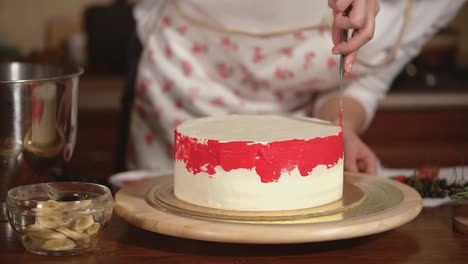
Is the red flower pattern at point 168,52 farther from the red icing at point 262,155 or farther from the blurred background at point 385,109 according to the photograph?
the blurred background at point 385,109

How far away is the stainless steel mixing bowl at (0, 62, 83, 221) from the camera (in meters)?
1.10

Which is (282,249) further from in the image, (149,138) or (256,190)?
(149,138)

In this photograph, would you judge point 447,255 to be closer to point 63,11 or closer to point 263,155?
point 263,155

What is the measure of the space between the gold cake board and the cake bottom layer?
0.8 inches

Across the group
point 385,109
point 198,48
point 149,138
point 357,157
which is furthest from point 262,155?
point 385,109

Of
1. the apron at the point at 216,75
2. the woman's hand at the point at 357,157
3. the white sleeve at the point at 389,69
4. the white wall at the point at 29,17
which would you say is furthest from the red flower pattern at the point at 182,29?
the white wall at the point at 29,17

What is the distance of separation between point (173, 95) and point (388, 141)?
1155mm

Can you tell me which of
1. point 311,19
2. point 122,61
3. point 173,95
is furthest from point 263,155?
point 122,61

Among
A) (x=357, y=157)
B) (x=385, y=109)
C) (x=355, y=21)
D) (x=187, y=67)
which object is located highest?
(x=355, y=21)

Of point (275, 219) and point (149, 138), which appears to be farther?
point (149, 138)

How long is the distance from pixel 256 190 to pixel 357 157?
370mm

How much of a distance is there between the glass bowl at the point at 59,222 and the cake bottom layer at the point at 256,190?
133mm

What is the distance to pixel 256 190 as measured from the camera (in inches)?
41.4

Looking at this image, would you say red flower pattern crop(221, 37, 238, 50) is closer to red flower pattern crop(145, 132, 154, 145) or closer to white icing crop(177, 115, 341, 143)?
red flower pattern crop(145, 132, 154, 145)
